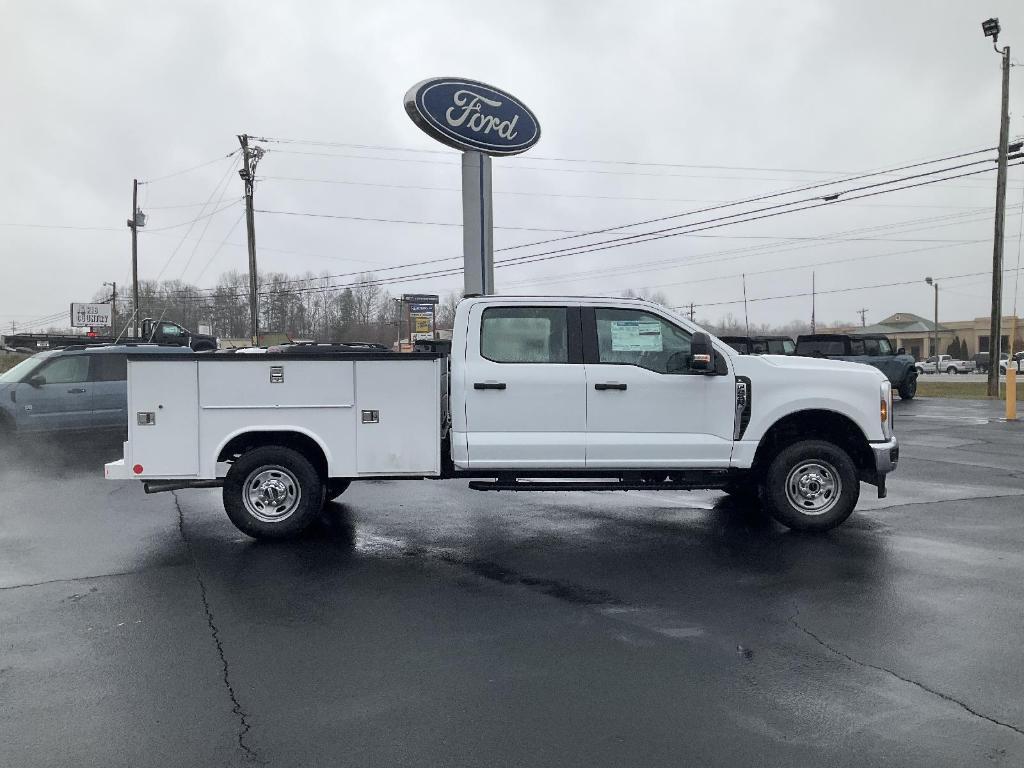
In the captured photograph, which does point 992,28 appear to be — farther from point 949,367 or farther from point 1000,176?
point 949,367

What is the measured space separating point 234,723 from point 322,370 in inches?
144

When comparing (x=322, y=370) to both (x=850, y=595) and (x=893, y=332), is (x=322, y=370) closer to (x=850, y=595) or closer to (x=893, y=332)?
(x=850, y=595)

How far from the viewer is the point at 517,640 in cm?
468

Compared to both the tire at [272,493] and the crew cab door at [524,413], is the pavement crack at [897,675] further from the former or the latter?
the tire at [272,493]

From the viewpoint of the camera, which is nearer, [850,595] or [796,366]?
[850,595]

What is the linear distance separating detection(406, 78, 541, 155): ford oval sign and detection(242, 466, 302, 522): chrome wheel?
862 centimetres

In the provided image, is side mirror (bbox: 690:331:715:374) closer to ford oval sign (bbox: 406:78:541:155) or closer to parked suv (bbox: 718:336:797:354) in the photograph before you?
ford oval sign (bbox: 406:78:541:155)

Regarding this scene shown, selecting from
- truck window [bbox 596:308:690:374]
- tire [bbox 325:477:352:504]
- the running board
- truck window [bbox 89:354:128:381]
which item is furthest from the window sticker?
truck window [bbox 89:354:128:381]

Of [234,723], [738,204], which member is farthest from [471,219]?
[738,204]

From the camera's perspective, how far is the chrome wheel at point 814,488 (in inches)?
282

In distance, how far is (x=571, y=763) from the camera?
10.7 feet

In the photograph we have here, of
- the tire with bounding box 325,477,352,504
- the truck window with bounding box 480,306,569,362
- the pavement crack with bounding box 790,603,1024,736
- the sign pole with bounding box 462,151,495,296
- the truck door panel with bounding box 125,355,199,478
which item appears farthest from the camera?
the sign pole with bounding box 462,151,495,296

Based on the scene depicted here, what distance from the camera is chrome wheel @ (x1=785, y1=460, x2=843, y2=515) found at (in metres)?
7.17

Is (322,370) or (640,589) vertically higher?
(322,370)
